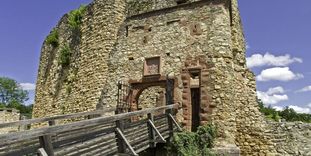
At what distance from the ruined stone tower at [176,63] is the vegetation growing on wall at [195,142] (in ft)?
1.09

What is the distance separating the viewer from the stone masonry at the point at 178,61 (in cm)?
1065

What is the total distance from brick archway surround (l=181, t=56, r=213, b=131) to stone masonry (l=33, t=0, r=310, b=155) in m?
0.03

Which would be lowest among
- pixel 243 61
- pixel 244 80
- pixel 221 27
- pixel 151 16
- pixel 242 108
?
pixel 242 108

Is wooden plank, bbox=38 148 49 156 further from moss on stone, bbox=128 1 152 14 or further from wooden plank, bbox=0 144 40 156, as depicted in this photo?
moss on stone, bbox=128 1 152 14

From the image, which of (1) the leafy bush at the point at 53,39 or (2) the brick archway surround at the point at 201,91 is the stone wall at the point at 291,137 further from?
(1) the leafy bush at the point at 53,39

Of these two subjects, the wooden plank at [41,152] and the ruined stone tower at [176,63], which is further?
the ruined stone tower at [176,63]

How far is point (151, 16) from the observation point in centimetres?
1282

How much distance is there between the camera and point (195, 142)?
9.92 m

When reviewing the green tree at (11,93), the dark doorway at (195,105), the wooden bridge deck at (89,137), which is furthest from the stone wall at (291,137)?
the green tree at (11,93)

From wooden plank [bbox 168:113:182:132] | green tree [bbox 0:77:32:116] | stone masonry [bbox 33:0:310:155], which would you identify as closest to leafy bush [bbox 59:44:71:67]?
stone masonry [bbox 33:0:310:155]

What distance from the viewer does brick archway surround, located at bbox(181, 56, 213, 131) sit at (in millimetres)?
10523

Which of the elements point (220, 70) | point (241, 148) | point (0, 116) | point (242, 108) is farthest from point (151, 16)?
point (0, 116)

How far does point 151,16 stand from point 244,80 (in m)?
4.40

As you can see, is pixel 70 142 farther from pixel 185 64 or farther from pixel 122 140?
pixel 185 64
